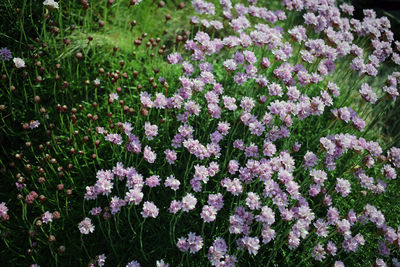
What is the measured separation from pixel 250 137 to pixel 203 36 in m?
1.08

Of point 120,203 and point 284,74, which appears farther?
point 284,74

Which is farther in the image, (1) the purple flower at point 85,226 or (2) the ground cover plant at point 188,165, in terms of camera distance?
(2) the ground cover plant at point 188,165

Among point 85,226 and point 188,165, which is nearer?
point 85,226

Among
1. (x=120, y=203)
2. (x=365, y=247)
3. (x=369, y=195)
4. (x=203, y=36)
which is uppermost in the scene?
(x=203, y=36)

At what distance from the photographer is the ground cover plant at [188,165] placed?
276cm

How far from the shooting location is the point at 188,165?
11.1 feet

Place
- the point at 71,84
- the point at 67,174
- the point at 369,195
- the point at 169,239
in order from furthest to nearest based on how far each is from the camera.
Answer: the point at 71,84
the point at 369,195
the point at 67,174
the point at 169,239

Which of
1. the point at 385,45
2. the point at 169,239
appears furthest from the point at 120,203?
the point at 385,45

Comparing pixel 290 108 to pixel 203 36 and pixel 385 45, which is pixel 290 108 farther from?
pixel 385 45

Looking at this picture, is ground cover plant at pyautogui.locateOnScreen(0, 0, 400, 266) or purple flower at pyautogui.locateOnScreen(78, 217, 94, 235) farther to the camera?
ground cover plant at pyautogui.locateOnScreen(0, 0, 400, 266)

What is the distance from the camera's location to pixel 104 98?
12.7 ft

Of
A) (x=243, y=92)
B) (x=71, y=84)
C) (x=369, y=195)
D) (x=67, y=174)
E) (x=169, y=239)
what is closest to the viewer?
(x=169, y=239)

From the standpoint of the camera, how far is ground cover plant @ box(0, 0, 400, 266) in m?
2.76

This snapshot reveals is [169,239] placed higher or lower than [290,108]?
lower
